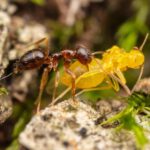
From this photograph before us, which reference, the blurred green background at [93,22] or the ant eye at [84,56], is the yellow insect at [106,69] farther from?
the blurred green background at [93,22]

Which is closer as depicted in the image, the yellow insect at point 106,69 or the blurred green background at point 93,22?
the yellow insect at point 106,69

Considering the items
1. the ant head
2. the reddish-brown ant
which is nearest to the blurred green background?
the reddish-brown ant

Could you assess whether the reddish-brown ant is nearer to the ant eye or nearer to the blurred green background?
the ant eye

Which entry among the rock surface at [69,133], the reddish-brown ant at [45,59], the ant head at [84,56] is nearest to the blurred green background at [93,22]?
the reddish-brown ant at [45,59]

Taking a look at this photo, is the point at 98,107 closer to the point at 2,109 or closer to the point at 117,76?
the point at 117,76

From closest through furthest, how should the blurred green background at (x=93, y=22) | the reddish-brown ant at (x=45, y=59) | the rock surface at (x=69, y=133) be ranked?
the rock surface at (x=69, y=133)
the reddish-brown ant at (x=45, y=59)
the blurred green background at (x=93, y=22)

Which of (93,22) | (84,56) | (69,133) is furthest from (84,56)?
(93,22)

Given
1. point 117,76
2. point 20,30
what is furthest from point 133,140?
point 20,30

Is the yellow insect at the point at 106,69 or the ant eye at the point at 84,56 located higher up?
the ant eye at the point at 84,56

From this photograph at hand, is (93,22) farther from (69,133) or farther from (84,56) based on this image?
(69,133)

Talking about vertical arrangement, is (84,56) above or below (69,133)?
above

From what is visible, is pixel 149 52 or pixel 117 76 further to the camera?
pixel 149 52
